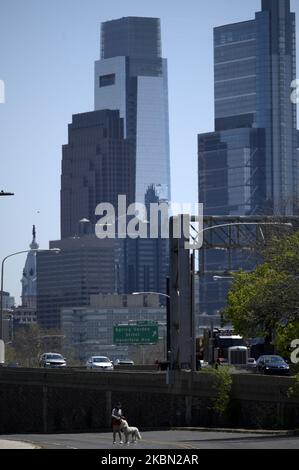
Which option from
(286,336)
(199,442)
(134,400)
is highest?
(286,336)

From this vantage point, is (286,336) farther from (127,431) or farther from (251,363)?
(127,431)

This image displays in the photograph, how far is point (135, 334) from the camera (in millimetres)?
135750

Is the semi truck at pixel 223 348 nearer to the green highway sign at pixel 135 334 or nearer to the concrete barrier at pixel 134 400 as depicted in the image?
the concrete barrier at pixel 134 400

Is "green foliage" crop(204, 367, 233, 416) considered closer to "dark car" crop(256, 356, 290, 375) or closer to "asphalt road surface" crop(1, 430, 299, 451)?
"asphalt road surface" crop(1, 430, 299, 451)

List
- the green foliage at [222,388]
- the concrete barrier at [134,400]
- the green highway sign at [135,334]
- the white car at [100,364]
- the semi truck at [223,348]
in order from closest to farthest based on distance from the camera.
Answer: the concrete barrier at [134,400]
the green foliage at [222,388]
the semi truck at [223,348]
the white car at [100,364]
the green highway sign at [135,334]

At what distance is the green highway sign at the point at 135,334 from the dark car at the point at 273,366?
5254cm

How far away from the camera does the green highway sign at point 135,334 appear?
134 m

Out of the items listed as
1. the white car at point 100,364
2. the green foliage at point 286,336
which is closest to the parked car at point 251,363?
the green foliage at point 286,336

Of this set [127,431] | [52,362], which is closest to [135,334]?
[52,362]

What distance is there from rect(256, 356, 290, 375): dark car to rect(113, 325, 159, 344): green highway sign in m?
52.5

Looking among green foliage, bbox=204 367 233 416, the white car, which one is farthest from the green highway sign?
green foliage, bbox=204 367 233 416

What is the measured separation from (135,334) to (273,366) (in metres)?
58.2

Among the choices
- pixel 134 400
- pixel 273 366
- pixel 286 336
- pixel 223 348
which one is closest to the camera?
pixel 286 336
